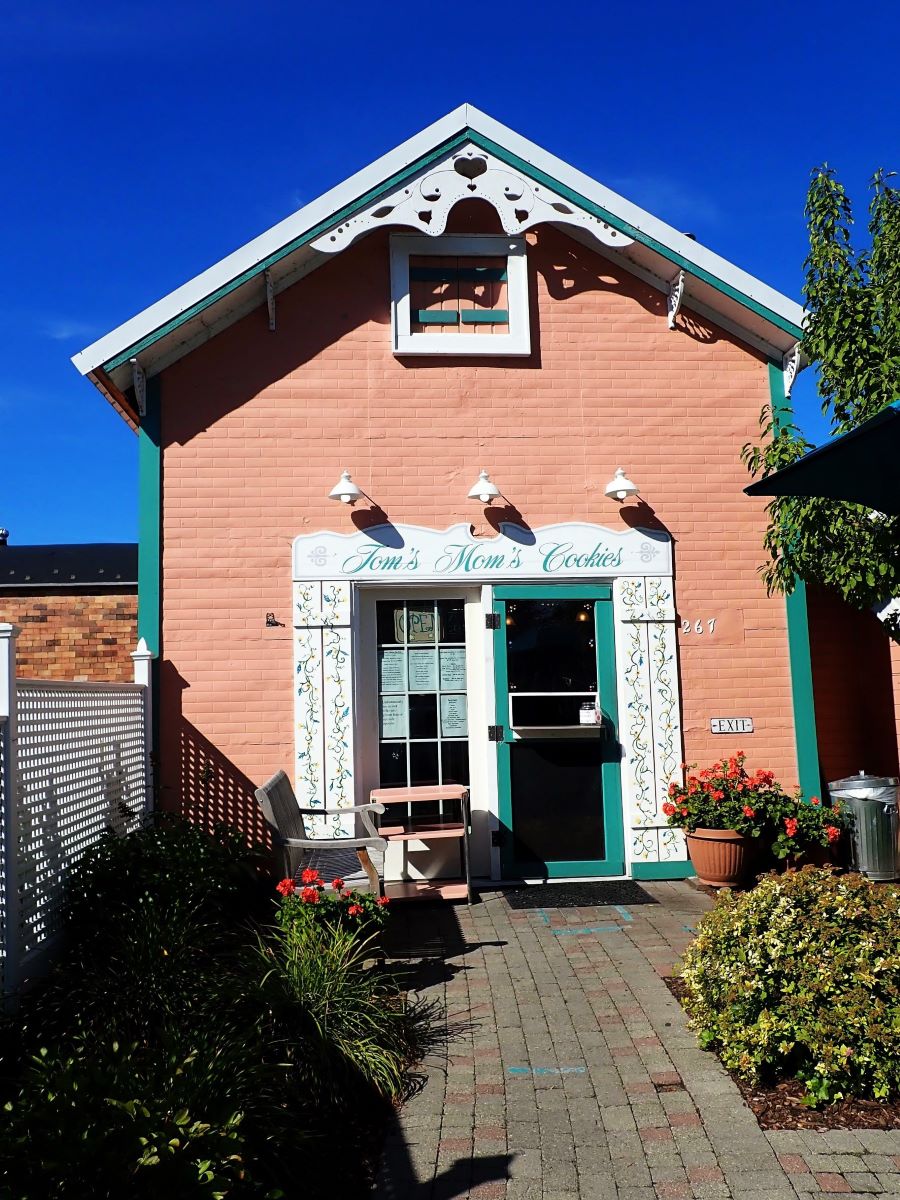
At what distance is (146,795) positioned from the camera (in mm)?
7141

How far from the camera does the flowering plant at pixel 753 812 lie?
23.1ft

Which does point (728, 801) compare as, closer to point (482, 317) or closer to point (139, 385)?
point (482, 317)

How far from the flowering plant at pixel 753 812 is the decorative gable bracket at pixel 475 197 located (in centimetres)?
417

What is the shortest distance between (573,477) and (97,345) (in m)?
3.66

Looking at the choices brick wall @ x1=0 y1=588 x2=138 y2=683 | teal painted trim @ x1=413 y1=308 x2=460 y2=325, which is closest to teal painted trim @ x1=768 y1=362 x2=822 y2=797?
teal painted trim @ x1=413 y1=308 x2=460 y2=325

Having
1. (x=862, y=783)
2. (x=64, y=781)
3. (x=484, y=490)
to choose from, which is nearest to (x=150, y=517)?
(x=484, y=490)

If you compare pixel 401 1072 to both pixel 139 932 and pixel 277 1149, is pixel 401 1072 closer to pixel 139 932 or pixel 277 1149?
pixel 277 1149

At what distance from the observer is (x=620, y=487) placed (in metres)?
7.59

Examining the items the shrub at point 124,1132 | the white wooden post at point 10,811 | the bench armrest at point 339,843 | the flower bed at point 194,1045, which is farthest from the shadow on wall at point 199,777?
the shrub at point 124,1132

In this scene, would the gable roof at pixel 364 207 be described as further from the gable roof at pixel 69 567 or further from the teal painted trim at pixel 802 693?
the gable roof at pixel 69 567

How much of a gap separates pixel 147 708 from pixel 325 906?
2830 millimetres

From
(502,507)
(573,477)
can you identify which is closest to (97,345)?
(502,507)

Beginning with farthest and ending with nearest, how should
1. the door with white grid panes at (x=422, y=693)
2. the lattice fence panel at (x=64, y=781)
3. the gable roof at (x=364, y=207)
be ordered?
the door with white grid panes at (x=422, y=693) → the gable roof at (x=364, y=207) → the lattice fence panel at (x=64, y=781)

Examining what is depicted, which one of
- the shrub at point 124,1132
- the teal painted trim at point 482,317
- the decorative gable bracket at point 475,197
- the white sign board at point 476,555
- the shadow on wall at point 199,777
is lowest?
the shrub at point 124,1132
